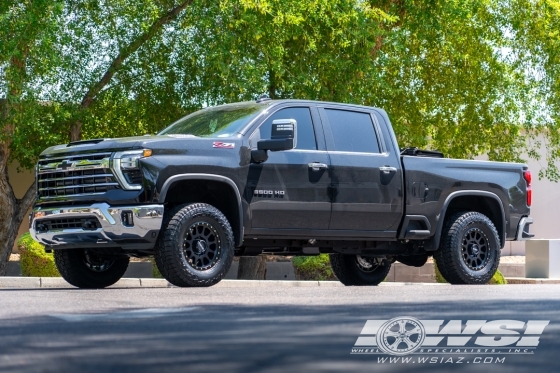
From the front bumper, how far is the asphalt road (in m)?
2.86

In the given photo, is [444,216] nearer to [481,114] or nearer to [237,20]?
[237,20]

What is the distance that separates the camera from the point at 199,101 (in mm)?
22562

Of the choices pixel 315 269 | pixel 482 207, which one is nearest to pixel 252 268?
pixel 315 269

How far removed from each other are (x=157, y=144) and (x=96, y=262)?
2.18 m

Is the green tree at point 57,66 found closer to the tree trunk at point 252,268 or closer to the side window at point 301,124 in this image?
the tree trunk at point 252,268

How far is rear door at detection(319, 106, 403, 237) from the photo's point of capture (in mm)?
11922

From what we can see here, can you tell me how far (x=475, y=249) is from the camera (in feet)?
42.5

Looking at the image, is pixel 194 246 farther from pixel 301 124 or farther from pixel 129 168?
pixel 301 124

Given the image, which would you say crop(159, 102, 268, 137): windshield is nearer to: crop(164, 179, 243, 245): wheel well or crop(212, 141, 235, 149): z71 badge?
crop(212, 141, 235, 149): z71 badge

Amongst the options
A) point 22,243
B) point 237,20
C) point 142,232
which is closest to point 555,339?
point 142,232

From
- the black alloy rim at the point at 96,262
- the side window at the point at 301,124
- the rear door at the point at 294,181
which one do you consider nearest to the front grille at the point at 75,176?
the black alloy rim at the point at 96,262

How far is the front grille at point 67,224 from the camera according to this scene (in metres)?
10.7

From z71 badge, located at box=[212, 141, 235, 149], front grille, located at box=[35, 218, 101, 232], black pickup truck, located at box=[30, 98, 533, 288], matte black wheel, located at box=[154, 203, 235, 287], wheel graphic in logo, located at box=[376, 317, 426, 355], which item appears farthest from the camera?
z71 badge, located at box=[212, 141, 235, 149]

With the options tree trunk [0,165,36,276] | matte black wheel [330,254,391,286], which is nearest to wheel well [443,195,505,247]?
matte black wheel [330,254,391,286]
